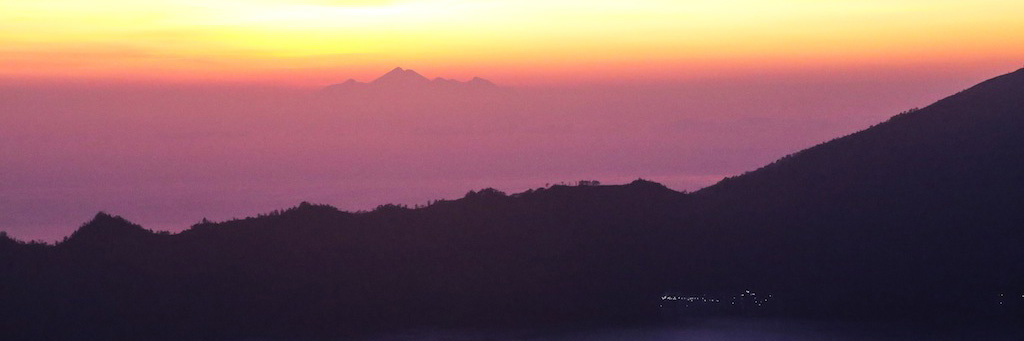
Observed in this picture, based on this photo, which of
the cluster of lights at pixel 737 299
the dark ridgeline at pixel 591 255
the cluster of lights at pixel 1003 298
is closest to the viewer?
the dark ridgeline at pixel 591 255

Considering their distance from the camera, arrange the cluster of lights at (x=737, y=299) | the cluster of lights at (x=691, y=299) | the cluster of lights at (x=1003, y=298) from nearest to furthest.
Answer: the cluster of lights at (x=1003, y=298) < the cluster of lights at (x=737, y=299) < the cluster of lights at (x=691, y=299)

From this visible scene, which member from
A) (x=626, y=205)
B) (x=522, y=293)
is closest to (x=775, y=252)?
(x=626, y=205)

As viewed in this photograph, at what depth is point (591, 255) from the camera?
144ft

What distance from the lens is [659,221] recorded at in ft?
150

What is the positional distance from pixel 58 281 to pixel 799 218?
2535 cm

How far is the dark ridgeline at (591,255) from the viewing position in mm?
40281

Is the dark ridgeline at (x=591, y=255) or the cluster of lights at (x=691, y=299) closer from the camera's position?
the dark ridgeline at (x=591, y=255)

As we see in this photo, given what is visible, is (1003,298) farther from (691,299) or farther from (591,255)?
(591,255)

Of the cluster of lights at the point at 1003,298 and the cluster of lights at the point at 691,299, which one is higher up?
the cluster of lights at the point at 691,299

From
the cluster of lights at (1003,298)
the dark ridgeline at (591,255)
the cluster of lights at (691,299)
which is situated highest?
the dark ridgeline at (591,255)

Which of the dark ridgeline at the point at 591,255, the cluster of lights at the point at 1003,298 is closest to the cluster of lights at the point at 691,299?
the dark ridgeline at the point at 591,255

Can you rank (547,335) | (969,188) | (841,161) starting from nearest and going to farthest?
(547,335)
(969,188)
(841,161)

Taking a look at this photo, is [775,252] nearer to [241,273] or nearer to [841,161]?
[841,161]

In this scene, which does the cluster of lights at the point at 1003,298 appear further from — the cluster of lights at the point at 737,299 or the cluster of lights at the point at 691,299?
the cluster of lights at the point at 691,299
